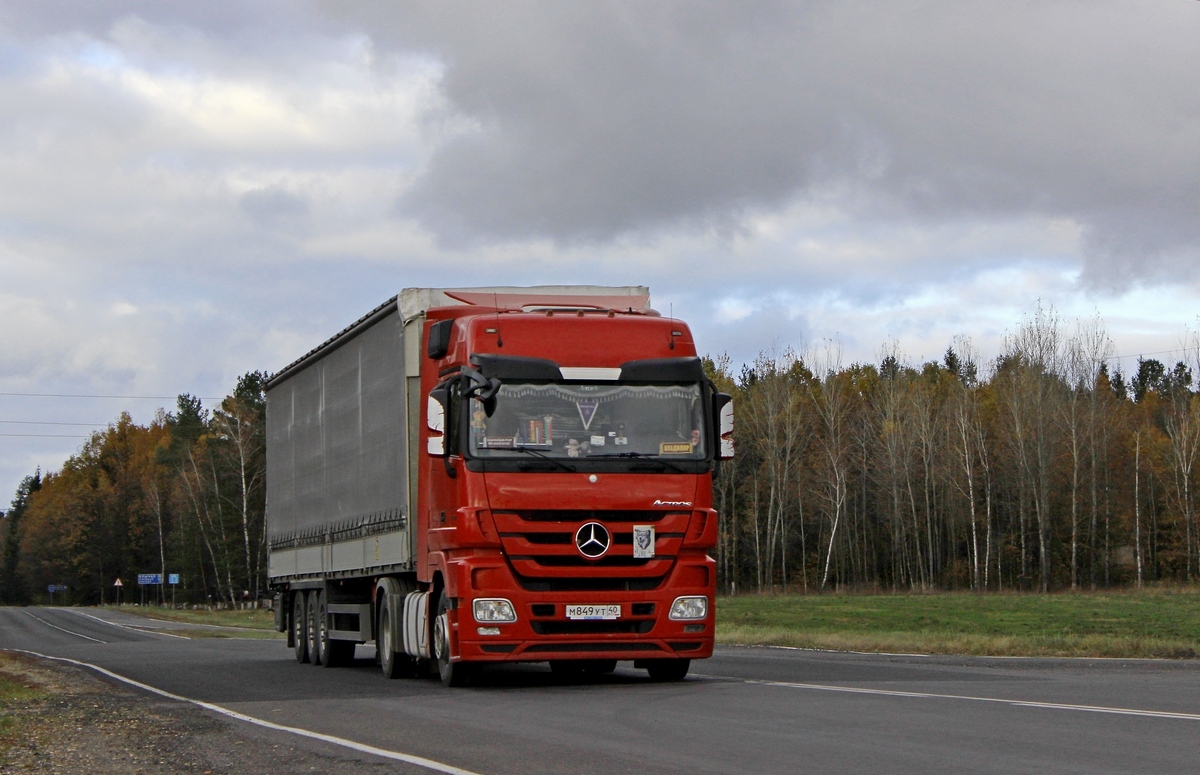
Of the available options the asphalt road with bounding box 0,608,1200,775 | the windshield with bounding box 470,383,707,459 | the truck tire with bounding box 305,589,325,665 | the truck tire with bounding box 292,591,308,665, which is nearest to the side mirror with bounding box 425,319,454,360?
the windshield with bounding box 470,383,707,459

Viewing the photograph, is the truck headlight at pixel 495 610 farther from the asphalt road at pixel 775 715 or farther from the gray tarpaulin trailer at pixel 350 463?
the gray tarpaulin trailer at pixel 350 463

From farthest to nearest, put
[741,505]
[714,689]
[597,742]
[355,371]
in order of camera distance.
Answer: [741,505] < [355,371] < [714,689] < [597,742]

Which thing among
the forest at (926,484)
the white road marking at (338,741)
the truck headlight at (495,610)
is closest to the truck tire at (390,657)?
the white road marking at (338,741)

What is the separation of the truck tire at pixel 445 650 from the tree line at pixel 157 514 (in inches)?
2600

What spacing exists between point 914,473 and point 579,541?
73310 mm

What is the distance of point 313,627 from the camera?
74.2 ft

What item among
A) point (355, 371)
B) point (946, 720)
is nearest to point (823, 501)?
point (355, 371)

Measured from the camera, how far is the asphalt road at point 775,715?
8.53 m

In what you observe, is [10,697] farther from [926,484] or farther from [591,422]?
[926,484]

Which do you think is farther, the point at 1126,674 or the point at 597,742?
the point at 1126,674

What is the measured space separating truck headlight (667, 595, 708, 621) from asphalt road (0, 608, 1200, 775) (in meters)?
0.72

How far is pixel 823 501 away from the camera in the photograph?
8194 centimetres

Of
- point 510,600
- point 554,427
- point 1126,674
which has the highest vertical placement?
point 554,427

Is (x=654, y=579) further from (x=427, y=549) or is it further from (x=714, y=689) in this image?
(x=427, y=549)
